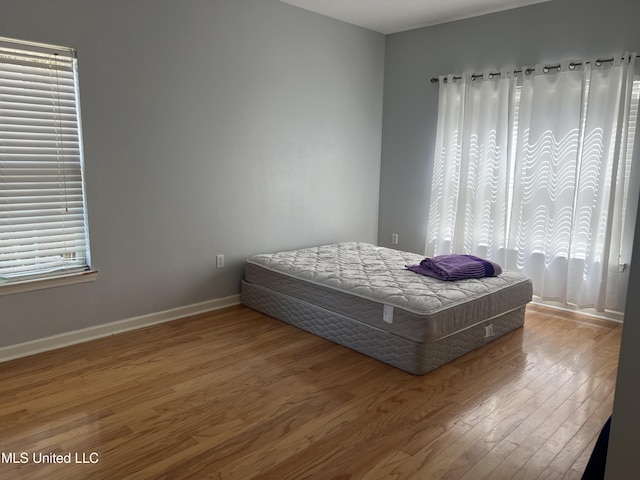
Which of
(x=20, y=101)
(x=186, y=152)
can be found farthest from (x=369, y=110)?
(x=20, y=101)

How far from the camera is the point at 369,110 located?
16.7 feet

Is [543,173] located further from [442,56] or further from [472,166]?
[442,56]

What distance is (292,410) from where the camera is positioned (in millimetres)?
2453

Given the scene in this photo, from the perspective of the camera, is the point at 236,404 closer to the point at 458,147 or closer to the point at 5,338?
the point at 5,338

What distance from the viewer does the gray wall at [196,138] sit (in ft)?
10.3

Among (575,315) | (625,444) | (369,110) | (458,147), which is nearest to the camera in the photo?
(625,444)

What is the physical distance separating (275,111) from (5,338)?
268 cm

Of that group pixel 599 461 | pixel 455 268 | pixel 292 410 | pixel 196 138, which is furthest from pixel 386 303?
pixel 196 138

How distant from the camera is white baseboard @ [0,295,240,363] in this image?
3.02 m

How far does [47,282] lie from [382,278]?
2.26m

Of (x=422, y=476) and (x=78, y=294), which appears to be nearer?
(x=422, y=476)

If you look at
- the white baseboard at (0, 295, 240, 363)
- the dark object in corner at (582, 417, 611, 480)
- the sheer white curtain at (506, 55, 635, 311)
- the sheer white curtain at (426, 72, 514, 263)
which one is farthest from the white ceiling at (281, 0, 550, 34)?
the dark object in corner at (582, 417, 611, 480)

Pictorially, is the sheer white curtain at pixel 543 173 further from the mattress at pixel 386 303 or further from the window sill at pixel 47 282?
the window sill at pixel 47 282

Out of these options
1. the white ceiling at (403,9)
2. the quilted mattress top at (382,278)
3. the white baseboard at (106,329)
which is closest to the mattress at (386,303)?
the quilted mattress top at (382,278)
